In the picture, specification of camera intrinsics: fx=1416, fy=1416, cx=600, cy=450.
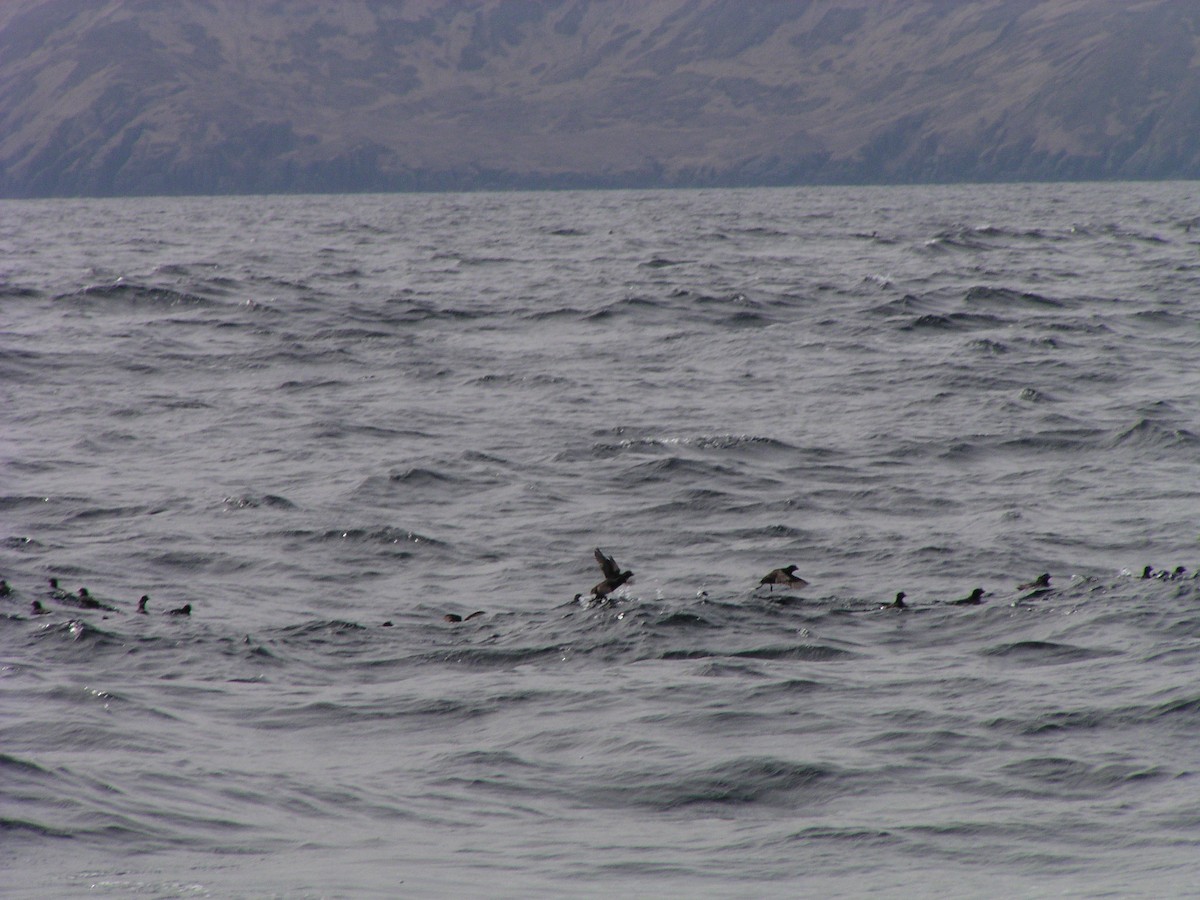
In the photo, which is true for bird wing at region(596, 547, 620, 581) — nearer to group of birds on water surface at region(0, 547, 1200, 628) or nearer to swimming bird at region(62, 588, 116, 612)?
group of birds on water surface at region(0, 547, 1200, 628)

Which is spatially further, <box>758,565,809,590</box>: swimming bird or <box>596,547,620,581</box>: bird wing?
<box>758,565,809,590</box>: swimming bird

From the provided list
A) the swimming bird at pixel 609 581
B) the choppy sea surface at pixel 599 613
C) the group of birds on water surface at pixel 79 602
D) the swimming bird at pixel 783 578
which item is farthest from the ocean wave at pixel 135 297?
the swimming bird at pixel 783 578

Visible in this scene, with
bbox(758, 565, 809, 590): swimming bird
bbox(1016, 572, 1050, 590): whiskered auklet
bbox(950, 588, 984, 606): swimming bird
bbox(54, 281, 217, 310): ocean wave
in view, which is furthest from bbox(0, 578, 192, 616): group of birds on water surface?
bbox(54, 281, 217, 310): ocean wave

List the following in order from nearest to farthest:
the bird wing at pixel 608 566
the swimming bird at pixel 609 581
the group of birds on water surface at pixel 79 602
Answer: the group of birds on water surface at pixel 79 602
the bird wing at pixel 608 566
the swimming bird at pixel 609 581

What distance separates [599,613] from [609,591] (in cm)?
46

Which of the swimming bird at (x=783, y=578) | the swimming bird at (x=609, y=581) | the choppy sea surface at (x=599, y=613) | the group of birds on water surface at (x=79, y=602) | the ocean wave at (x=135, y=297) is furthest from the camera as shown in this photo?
the ocean wave at (x=135, y=297)

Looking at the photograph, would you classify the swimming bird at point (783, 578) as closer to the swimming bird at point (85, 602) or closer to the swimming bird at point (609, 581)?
the swimming bird at point (609, 581)

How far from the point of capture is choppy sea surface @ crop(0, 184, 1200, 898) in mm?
7035

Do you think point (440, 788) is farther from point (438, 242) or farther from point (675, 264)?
point (438, 242)

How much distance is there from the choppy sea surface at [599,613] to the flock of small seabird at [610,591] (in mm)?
133

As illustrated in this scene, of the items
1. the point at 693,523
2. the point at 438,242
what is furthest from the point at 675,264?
the point at 693,523

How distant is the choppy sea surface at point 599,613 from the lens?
23.1ft

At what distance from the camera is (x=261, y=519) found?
50.5ft

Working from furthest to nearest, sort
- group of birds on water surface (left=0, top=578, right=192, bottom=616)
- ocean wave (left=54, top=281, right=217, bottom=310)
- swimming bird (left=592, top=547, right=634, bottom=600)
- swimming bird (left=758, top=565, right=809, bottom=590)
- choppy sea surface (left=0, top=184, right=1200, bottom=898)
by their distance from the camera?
ocean wave (left=54, top=281, right=217, bottom=310), swimming bird (left=758, top=565, right=809, bottom=590), swimming bird (left=592, top=547, right=634, bottom=600), group of birds on water surface (left=0, top=578, right=192, bottom=616), choppy sea surface (left=0, top=184, right=1200, bottom=898)
